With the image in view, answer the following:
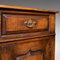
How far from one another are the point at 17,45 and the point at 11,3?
65 cm

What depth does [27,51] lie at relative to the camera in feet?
2.35

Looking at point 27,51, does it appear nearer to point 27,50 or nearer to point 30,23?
point 27,50

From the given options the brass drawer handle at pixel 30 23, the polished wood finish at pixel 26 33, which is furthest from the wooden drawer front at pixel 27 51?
the brass drawer handle at pixel 30 23

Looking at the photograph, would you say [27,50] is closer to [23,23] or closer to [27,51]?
[27,51]

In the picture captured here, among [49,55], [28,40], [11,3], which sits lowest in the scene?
[49,55]

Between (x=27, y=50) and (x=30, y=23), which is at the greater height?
(x=30, y=23)

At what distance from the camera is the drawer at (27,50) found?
0.64 metres

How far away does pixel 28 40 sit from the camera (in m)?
0.71

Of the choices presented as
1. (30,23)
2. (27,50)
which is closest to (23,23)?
(30,23)

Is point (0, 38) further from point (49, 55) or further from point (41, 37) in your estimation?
point (49, 55)

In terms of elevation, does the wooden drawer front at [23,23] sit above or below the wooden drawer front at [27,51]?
above

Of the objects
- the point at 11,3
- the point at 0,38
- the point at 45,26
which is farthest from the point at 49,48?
the point at 11,3

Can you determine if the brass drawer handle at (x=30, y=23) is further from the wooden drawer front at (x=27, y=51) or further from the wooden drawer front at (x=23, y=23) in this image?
Answer: the wooden drawer front at (x=27, y=51)

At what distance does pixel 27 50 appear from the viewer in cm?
72
